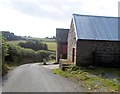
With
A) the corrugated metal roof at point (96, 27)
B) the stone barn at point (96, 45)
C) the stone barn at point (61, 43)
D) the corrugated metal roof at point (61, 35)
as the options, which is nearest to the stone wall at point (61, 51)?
the stone barn at point (61, 43)

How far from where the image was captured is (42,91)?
12992 mm

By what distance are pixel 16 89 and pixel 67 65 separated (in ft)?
37.7

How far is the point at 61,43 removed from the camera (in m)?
47.6

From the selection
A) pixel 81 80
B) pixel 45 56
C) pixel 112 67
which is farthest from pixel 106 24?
pixel 45 56

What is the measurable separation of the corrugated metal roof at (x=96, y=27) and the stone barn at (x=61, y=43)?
19939 millimetres

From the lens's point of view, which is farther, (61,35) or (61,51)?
(61,35)

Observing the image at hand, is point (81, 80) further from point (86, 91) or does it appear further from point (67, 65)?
point (67, 65)

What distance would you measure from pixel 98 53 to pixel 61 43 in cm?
2355

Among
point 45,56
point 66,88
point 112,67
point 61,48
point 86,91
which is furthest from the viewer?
point 45,56

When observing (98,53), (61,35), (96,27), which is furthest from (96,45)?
(61,35)

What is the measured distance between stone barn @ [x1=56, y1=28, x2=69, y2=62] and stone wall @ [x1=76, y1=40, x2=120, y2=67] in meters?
21.9

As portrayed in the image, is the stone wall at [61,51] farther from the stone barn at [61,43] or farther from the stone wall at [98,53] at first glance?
the stone wall at [98,53]

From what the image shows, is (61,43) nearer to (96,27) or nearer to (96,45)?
(96,27)

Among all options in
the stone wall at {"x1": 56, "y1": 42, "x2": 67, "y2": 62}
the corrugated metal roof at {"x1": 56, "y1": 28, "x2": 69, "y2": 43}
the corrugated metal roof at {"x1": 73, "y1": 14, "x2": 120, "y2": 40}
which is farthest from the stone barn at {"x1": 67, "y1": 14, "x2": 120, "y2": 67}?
the corrugated metal roof at {"x1": 56, "y1": 28, "x2": 69, "y2": 43}
